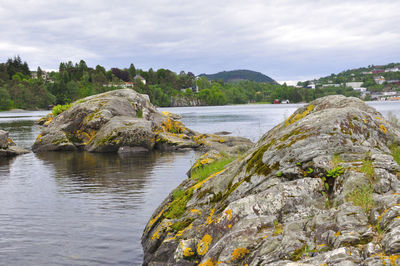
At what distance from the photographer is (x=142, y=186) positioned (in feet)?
54.5

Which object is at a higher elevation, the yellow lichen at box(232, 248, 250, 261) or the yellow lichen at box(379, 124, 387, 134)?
the yellow lichen at box(379, 124, 387, 134)

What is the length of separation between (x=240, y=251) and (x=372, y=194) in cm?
224

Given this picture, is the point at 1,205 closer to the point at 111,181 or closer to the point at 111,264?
the point at 111,181

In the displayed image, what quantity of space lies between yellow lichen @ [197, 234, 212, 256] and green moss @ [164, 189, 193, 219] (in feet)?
5.78

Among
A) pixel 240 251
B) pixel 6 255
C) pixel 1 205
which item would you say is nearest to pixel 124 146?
pixel 1 205

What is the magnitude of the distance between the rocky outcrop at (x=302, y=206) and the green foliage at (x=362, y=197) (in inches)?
0.5

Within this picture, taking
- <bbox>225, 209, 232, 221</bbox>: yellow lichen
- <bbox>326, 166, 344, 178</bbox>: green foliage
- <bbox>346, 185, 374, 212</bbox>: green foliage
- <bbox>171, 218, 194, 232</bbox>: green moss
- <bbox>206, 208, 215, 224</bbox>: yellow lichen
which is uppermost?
<bbox>326, 166, 344, 178</bbox>: green foliage

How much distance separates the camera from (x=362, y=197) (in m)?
5.45

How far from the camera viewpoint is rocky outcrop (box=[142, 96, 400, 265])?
471cm

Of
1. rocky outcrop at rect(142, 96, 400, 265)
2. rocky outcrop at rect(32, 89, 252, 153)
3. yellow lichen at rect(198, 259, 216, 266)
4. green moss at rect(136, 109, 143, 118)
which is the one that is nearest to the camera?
rocky outcrop at rect(142, 96, 400, 265)

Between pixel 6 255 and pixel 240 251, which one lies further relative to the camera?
pixel 6 255

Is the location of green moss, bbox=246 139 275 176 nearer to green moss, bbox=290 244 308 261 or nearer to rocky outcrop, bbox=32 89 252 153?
green moss, bbox=290 244 308 261

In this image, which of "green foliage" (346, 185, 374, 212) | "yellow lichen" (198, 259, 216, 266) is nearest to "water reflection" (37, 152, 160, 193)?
"yellow lichen" (198, 259, 216, 266)

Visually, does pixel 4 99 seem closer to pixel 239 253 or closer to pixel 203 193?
pixel 203 193
